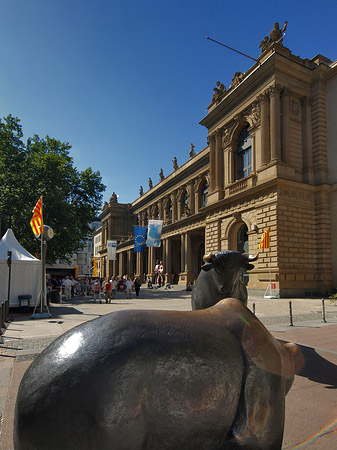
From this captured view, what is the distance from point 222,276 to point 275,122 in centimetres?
2344

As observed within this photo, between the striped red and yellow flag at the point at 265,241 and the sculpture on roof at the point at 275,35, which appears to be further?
the sculpture on roof at the point at 275,35

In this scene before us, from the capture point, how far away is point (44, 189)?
89.6ft

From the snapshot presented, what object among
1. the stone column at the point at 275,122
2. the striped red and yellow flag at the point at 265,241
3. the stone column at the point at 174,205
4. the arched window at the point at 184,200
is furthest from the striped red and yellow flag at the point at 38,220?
the stone column at the point at 174,205

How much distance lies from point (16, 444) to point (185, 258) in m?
39.0

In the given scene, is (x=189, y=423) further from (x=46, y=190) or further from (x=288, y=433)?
(x=46, y=190)

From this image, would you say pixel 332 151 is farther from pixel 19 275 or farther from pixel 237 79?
pixel 19 275

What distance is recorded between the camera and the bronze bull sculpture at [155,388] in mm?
1409

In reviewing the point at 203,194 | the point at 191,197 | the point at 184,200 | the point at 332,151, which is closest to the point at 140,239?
the point at 191,197

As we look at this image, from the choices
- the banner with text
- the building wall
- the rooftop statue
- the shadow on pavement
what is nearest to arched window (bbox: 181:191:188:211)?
the banner with text

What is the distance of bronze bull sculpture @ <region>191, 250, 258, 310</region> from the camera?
4.40 m

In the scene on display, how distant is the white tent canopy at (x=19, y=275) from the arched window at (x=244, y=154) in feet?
66.2

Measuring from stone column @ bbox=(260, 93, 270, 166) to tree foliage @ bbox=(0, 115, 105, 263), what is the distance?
1657 cm

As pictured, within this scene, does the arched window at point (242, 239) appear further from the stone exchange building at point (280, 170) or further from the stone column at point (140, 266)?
the stone column at point (140, 266)

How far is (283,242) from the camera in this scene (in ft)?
76.8
